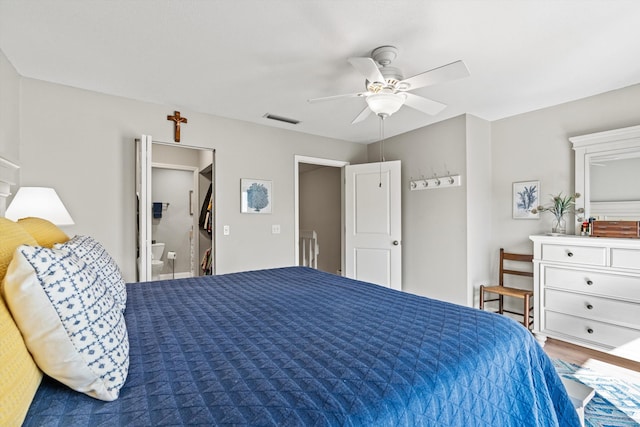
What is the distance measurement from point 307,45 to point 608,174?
9.65ft

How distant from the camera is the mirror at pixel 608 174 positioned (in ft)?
8.48

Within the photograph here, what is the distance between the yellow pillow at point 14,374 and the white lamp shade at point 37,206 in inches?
71.7

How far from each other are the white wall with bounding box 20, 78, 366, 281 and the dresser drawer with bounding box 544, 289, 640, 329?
9.30 feet

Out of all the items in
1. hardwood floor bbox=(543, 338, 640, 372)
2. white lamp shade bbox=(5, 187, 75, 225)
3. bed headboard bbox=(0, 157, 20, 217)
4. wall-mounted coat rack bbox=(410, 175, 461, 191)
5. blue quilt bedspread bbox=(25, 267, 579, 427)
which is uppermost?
wall-mounted coat rack bbox=(410, 175, 461, 191)

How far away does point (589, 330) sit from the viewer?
2.55 meters

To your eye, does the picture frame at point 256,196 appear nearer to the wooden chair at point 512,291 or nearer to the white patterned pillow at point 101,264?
the white patterned pillow at point 101,264

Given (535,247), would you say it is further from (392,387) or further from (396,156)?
(392,387)

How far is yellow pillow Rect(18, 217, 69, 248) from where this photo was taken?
135 cm

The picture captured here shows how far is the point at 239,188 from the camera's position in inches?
137

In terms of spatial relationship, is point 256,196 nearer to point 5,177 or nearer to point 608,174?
point 5,177


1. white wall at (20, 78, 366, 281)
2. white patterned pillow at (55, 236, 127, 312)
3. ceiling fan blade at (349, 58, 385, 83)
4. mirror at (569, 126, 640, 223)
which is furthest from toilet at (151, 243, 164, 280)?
mirror at (569, 126, 640, 223)

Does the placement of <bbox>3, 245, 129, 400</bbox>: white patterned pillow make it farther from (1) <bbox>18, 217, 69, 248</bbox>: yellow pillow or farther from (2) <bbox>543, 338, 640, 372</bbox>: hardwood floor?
(2) <bbox>543, 338, 640, 372</bbox>: hardwood floor

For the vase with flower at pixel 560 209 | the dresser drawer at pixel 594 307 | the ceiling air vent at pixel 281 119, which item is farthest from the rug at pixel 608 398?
the ceiling air vent at pixel 281 119

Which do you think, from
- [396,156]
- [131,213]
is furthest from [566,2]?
[131,213]
